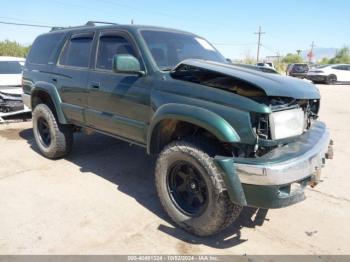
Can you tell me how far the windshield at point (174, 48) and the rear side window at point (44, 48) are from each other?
1.86m

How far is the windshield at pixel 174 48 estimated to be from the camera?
3912 millimetres

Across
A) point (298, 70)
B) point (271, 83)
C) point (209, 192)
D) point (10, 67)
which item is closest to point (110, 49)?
point (271, 83)

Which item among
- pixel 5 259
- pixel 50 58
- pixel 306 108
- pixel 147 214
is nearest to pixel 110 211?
pixel 147 214

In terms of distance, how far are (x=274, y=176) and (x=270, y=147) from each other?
0.34m

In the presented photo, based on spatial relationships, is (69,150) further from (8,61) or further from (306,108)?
(8,61)

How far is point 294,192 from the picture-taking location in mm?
2900

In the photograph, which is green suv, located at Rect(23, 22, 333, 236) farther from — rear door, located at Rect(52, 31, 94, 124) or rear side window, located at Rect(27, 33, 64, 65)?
rear side window, located at Rect(27, 33, 64, 65)

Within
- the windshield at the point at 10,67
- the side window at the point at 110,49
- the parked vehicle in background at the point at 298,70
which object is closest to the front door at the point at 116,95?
the side window at the point at 110,49

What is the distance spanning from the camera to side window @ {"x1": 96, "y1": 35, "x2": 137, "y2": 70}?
13.3ft

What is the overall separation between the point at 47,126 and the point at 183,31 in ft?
8.67

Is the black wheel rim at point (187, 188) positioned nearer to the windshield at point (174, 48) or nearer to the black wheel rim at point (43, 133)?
the windshield at point (174, 48)

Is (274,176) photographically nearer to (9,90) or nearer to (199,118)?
(199,118)

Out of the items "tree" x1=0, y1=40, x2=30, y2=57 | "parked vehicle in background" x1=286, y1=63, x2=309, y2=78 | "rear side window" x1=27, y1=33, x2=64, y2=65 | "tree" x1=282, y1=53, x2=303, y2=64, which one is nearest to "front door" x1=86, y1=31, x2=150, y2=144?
"rear side window" x1=27, y1=33, x2=64, y2=65

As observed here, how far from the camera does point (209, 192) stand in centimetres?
303
